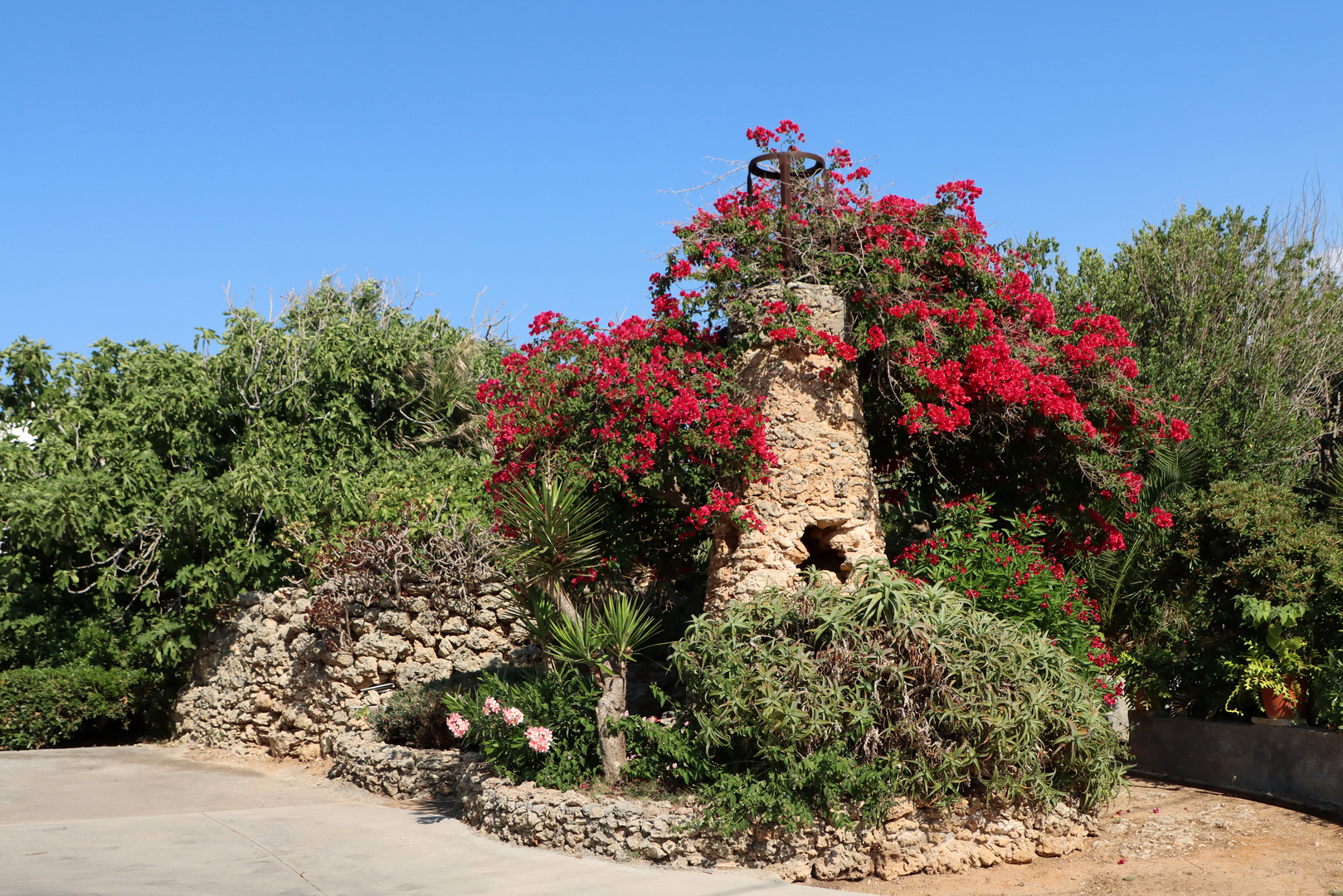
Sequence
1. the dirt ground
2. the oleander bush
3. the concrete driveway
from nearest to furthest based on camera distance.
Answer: the concrete driveway, the dirt ground, the oleander bush

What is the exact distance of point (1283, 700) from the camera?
33.0 ft

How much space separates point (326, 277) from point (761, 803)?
51.4 feet

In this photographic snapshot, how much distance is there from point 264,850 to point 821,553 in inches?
221

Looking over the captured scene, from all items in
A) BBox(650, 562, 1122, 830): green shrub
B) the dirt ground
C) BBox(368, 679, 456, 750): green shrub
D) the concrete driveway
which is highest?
BBox(650, 562, 1122, 830): green shrub

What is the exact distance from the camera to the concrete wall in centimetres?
941

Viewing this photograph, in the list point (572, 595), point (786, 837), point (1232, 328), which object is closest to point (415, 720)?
point (572, 595)

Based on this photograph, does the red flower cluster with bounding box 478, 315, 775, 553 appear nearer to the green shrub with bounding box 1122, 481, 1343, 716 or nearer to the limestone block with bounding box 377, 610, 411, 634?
the limestone block with bounding box 377, 610, 411, 634

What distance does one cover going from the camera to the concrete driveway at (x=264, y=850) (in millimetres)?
6930

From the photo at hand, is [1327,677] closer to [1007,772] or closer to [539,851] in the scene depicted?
[1007,772]

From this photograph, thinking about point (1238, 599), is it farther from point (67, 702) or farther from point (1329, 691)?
point (67, 702)

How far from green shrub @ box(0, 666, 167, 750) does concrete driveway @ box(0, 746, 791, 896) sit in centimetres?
340

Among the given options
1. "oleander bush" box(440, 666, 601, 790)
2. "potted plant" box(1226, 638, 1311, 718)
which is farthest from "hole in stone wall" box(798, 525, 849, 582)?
"potted plant" box(1226, 638, 1311, 718)

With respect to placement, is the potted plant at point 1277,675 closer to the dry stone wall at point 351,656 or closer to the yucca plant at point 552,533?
the yucca plant at point 552,533

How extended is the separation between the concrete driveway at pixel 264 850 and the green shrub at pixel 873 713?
0.89m
